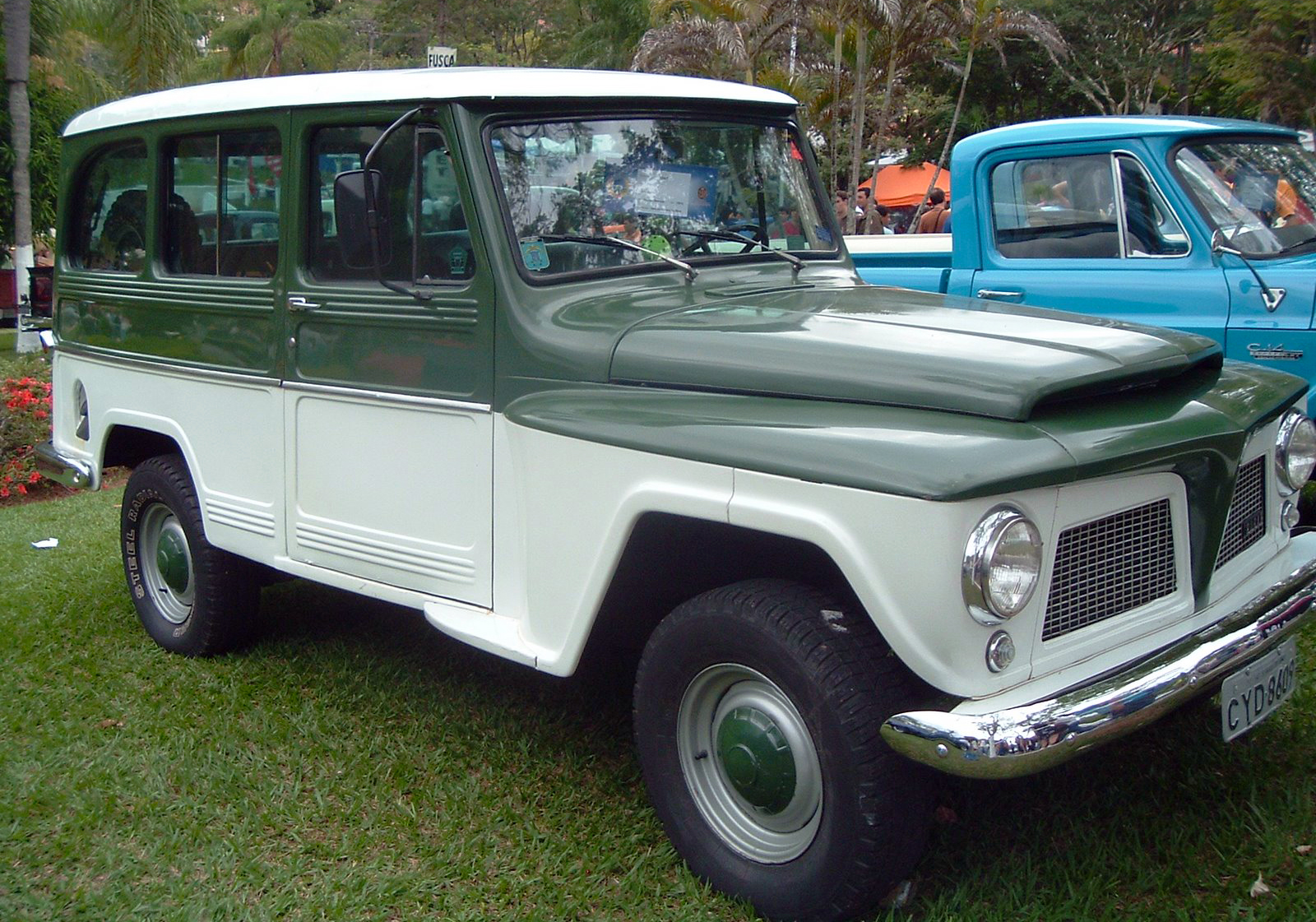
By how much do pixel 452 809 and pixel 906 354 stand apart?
1.82 meters

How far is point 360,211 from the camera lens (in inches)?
135

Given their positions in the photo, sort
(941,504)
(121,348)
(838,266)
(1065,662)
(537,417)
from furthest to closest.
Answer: (121,348), (838,266), (537,417), (1065,662), (941,504)

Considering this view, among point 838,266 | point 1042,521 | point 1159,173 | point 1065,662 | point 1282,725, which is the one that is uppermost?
point 1159,173

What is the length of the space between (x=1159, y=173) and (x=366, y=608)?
158 inches

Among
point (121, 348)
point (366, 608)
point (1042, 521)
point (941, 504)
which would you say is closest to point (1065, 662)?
point (1042, 521)

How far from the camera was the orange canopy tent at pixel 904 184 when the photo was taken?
2222 cm

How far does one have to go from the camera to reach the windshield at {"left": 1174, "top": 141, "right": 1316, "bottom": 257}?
5383 millimetres

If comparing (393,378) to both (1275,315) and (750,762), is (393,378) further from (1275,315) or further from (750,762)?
(1275,315)

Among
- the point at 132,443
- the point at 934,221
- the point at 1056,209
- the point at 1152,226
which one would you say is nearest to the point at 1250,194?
the point at 1152,226

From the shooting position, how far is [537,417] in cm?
320

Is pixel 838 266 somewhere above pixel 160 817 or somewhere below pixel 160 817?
above

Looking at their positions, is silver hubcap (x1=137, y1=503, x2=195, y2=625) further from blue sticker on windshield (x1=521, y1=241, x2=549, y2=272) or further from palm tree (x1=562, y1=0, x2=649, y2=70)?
palm tree (x1=562, y1=0, x2=649, y2=70)

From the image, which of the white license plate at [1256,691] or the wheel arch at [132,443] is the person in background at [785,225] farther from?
the wheel arch at [132,443]

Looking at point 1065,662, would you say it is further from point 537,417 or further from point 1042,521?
point 537,417
